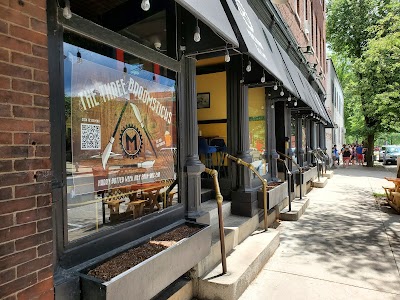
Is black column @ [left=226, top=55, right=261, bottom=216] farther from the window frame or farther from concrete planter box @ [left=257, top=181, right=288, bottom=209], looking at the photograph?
the window frame

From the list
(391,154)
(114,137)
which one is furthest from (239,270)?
(391,154)

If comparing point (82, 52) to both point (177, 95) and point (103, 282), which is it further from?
point (103, 282)

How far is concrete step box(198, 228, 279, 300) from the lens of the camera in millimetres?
3652

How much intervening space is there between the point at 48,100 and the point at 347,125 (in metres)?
53.8

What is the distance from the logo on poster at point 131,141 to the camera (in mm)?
3441

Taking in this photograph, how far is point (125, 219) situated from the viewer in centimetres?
338

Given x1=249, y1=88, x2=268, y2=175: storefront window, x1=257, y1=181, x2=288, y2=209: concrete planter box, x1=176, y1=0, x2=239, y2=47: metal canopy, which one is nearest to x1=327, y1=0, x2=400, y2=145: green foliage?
x1=249, y1=88, x2=268, y2=175: storefront window

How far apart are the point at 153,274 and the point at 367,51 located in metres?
20.4

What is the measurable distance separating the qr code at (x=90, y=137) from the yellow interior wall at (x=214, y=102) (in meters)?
4.45

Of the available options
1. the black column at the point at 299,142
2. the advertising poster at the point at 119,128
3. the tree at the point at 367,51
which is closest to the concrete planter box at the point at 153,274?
the advertising poster at the point at 119,128

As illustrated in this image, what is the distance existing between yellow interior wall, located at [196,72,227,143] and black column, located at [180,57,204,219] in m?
2.81

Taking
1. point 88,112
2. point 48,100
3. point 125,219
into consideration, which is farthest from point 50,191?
point 125,219

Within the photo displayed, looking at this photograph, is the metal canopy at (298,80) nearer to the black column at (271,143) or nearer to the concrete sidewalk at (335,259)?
the black column at (271,143)

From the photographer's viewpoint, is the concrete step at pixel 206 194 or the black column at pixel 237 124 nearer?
the concrete step at pixel 206 194
